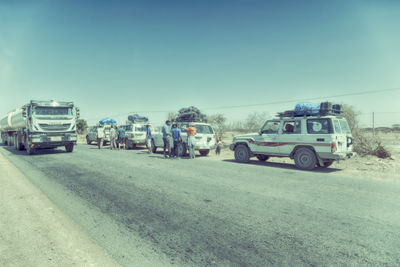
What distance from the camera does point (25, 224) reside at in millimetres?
4145

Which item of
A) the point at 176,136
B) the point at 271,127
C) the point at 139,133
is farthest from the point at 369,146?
the point at 139,133

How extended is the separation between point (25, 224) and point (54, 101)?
1263 cm

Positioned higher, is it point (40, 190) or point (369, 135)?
point (369, 135)

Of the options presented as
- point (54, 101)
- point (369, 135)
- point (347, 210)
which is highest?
point (54, 101)

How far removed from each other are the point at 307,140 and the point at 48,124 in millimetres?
13403

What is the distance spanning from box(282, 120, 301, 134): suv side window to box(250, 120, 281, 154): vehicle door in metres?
0.28

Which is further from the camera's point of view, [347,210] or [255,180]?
[255,180]

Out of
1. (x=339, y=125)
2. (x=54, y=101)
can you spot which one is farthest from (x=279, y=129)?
(x=54, y=101)

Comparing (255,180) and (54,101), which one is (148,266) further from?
(54,101)

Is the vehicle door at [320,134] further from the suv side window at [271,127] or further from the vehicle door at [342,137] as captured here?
the suv side window at [271,127]

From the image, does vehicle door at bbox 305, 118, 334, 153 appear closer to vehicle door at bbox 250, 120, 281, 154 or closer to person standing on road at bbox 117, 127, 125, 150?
vehicle door at bbox 250, 120, 281, 154

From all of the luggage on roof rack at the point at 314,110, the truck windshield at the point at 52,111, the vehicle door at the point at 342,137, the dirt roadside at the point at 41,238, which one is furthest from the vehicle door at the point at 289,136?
the truck windshield at the point at 52,111

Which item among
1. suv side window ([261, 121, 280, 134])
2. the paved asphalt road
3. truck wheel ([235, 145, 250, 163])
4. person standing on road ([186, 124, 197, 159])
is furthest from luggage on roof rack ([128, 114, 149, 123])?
the paved asphalt road

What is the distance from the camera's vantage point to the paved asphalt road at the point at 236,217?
3109 millimetres
